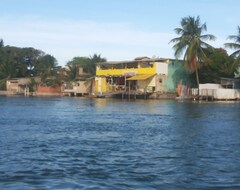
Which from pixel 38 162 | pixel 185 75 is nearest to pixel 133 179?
pixel 38 162

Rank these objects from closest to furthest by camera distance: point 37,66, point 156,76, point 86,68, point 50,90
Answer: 1. point 156,76
2. point 86,68
3. point 50,90
4. point 37,66

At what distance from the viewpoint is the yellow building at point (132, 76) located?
71688 mm

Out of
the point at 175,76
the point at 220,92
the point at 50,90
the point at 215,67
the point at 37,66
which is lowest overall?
the point at 220,92

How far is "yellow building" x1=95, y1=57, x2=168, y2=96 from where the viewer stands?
235 feet

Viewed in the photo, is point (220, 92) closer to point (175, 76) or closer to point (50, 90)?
point (175, 76)

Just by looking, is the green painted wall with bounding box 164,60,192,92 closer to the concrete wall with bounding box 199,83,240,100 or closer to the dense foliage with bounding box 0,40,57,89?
the concrete wall with bounding box 199,83,240,100

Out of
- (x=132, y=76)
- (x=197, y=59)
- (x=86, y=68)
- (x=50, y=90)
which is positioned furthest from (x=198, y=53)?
(x=50, y=90)

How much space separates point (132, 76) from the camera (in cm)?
7456

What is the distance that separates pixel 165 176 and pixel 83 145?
19.9ft

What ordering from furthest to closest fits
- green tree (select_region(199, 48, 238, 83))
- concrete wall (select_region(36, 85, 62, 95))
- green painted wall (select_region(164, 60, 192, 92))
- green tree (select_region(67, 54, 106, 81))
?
concrete wall (select_region(36, 85, 62, 95)), green tree (select_region(67, 54, 106, 81)), green painted wall (select_region(164, 60, 192, 92)), green tree (select_region(199, 48, 238, 83))

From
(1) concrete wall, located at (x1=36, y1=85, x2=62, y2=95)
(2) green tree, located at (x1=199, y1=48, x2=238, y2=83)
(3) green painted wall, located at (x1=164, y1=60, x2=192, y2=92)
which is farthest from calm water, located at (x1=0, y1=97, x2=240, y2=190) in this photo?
(1) concrete wall, located at (x1=36, y1=85, x2=62, y2=95)

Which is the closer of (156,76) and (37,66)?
(156,76)

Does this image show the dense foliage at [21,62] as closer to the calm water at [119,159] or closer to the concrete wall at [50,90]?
the concrete wall at [50,90]

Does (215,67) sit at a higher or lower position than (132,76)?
higher
